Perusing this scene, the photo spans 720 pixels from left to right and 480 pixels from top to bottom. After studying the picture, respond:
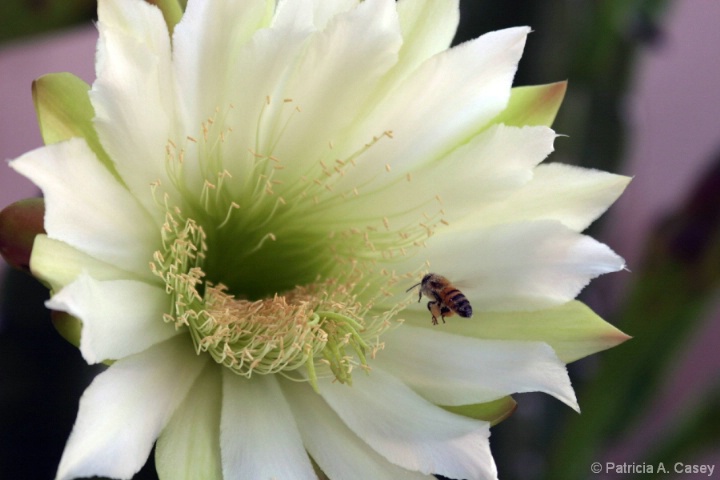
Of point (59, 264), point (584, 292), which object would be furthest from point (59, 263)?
point (584, 292)

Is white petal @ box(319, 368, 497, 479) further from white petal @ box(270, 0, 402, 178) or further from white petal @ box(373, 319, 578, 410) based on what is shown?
white petal @ box(270, 0, 402, 178)

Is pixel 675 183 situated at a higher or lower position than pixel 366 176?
lower

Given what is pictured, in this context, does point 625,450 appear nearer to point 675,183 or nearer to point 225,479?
point 675,183

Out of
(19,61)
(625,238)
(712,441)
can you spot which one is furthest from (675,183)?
(19,61)

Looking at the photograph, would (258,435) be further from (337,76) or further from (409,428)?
(337,76)

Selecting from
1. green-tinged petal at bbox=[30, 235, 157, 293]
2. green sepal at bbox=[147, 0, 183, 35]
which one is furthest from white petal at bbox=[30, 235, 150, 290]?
green sepal at bbox=[147, 0, 183, 35]

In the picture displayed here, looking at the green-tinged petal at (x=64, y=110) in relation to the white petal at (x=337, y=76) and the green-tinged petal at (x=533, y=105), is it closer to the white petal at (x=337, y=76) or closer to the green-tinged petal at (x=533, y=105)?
the white petal at (x=337, y=76)

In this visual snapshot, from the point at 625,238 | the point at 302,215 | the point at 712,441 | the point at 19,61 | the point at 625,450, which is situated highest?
the point at 302,215
